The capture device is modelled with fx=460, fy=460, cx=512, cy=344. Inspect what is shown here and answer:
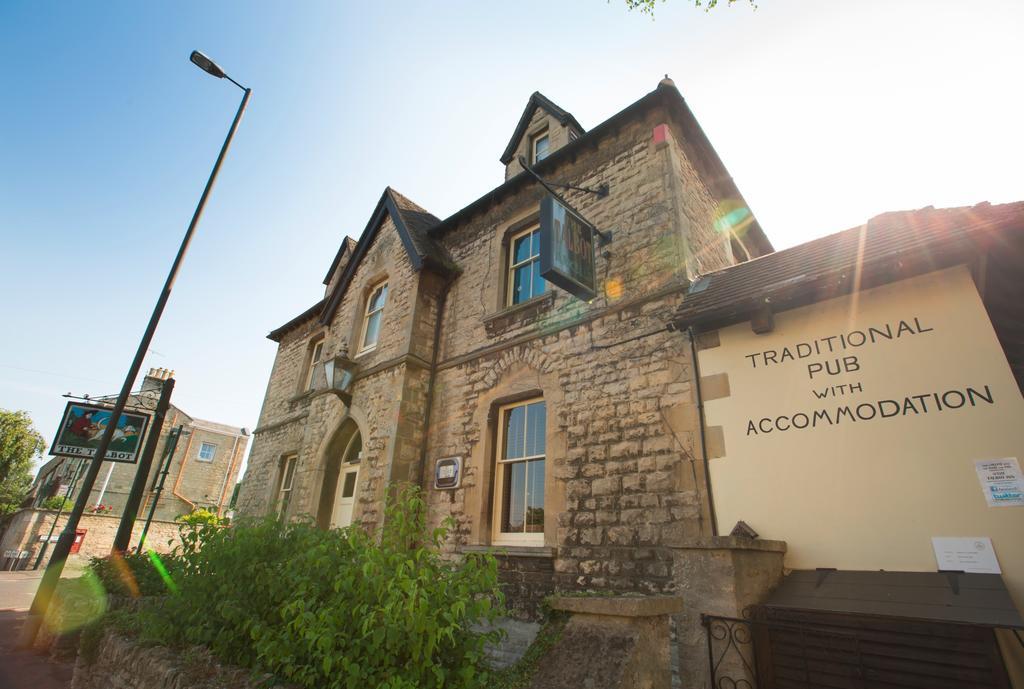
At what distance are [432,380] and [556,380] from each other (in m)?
3.00

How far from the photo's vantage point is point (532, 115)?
35.9ft

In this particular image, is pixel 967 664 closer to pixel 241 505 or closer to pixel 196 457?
pixel 241 505

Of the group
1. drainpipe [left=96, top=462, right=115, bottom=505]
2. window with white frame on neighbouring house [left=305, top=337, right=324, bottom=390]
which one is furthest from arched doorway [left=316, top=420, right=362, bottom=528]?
drainpipe [left=96, top=462, right=115, bottom=505]

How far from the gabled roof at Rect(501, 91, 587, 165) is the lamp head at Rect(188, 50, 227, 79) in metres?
6.18

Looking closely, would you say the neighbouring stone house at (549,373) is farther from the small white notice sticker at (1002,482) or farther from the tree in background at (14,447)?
the tree in background at (14,447)

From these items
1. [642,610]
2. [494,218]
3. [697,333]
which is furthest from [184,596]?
[494,218]

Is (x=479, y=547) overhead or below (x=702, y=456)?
below

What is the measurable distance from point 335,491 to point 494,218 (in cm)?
648

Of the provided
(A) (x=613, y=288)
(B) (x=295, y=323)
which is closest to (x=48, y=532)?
(B) (x=295, y=323)

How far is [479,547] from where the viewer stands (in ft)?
22.0

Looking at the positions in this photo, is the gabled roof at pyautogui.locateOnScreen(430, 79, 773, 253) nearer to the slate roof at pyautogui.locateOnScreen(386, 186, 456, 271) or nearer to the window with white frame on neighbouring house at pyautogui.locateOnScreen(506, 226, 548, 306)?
the slate roof at pyautogui.locateOnScreen(386, 186, 456, 271)

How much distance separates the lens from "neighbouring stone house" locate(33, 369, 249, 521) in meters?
28.1

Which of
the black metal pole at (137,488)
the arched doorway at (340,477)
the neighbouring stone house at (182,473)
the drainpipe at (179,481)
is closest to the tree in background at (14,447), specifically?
the neighbouring stone house at (182,473)

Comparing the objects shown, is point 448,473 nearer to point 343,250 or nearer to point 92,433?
point 92,433
